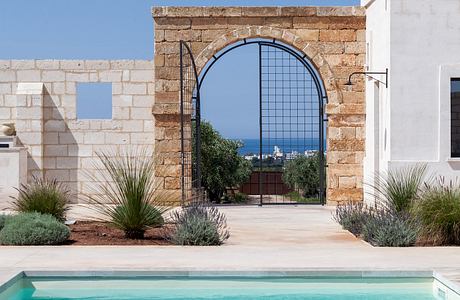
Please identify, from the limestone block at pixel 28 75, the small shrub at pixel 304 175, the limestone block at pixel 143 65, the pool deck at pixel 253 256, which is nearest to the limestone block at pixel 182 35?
the limestone block at pixel 143 65

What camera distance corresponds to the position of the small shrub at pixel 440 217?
357 inches

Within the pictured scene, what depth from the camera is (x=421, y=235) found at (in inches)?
366

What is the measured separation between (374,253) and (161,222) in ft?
9.24

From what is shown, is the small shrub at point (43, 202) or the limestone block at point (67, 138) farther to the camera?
the limestone block at point (67, 138)

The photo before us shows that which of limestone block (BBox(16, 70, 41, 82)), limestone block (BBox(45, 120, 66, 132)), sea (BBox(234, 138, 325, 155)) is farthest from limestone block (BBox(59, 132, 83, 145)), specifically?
sea (BBox(234, 138, 325, 155))

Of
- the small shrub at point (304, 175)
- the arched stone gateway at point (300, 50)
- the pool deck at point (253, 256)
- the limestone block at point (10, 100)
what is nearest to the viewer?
the pool deck at point (253, 256)

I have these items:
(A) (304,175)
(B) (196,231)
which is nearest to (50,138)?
(B) (196,231)

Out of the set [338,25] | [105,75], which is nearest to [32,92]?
[105,75]

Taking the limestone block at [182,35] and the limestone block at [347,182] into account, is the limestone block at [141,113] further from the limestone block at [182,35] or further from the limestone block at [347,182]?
the limestone block at [347,182]

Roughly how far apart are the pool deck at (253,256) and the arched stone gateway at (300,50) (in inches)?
171

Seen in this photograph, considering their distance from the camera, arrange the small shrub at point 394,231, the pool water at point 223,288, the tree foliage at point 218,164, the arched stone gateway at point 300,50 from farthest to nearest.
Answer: the tree foliage at point 218,164, the arched stone gateway at point 300,50, the small shrub at point 394,231, the pool water at point 223,288

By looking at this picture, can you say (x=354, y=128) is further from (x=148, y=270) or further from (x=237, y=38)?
(x=148, y=270)

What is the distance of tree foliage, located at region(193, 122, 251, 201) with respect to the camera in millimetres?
20078

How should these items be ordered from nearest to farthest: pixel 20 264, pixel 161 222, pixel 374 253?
pixel 20 264 < pixel 374 253 < pixel 161 222
